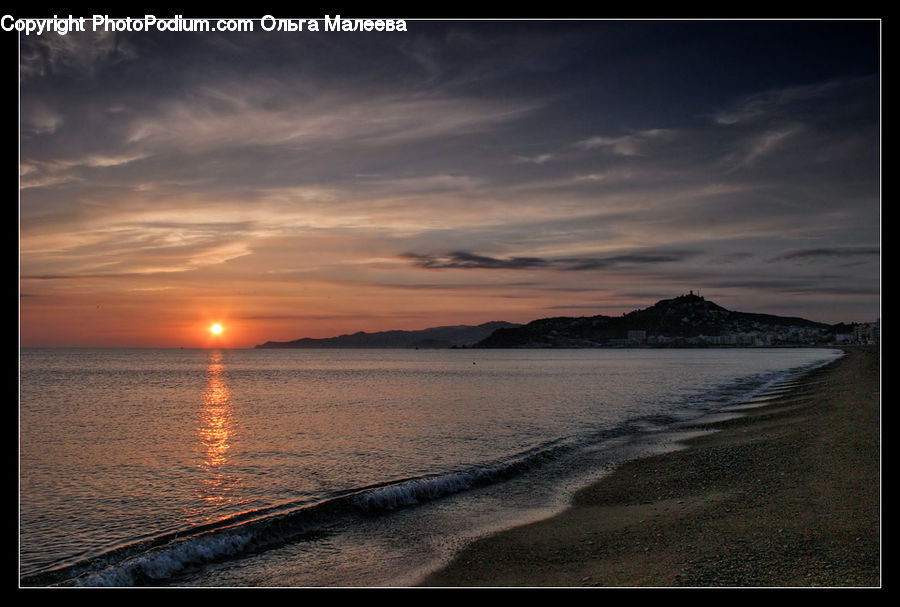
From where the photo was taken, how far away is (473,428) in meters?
31.8

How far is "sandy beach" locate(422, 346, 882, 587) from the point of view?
940 centimetres

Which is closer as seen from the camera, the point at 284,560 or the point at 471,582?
the point at 471,582

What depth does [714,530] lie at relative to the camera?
1167 centimetres

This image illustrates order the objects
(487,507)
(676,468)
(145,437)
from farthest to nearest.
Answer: (145,437), (676,468), (487,507)

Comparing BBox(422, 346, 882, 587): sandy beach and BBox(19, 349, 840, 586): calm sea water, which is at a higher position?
BBox(422, 346, 882, 587): sandy beach

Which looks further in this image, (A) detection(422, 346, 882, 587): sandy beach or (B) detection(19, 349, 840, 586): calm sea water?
(B) detection(19, 349, 840, 586): calm sea water

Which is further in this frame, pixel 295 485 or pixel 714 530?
pixel 295 485

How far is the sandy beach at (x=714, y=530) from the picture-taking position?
9.40 meters

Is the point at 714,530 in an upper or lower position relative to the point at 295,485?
upper

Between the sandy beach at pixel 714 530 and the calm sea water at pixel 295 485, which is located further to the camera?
the calm sea water at pixel 295 485
